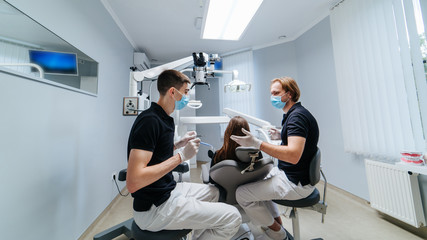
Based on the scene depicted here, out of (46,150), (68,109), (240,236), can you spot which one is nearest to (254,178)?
(240,236)

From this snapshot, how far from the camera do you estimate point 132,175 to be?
0.76m

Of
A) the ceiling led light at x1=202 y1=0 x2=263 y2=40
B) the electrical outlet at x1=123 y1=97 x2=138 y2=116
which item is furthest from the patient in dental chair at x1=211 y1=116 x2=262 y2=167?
the ceiling led light at x1=202 y1=0 x2=263 y2=40

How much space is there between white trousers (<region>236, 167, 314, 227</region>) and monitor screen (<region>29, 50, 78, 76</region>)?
5.33 feet

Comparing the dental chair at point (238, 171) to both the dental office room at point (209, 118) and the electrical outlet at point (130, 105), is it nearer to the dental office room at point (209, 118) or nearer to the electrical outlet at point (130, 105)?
the dental office room at point (209, 118)

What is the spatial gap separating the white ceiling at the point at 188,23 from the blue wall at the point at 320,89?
222 mm

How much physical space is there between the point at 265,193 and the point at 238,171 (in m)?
0.26

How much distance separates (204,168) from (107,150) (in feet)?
4.61

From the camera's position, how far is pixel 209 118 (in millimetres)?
2002

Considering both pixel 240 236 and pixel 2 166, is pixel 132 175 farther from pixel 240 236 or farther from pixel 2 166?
pixel 240 236

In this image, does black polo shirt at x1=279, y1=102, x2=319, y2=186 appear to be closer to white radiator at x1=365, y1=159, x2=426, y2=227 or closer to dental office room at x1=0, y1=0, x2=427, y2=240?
dental office room at x1=0, y1=0, x2=427, y2=240

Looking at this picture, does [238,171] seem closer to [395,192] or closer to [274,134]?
[274,134]

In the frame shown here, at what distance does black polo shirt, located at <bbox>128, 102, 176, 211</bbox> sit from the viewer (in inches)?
31.9

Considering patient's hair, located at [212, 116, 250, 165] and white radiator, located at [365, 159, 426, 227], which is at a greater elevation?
patient's hair, located at [212, 116, 250, 165]

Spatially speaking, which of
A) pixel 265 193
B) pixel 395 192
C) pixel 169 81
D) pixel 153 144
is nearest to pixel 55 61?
pixel 169 81
